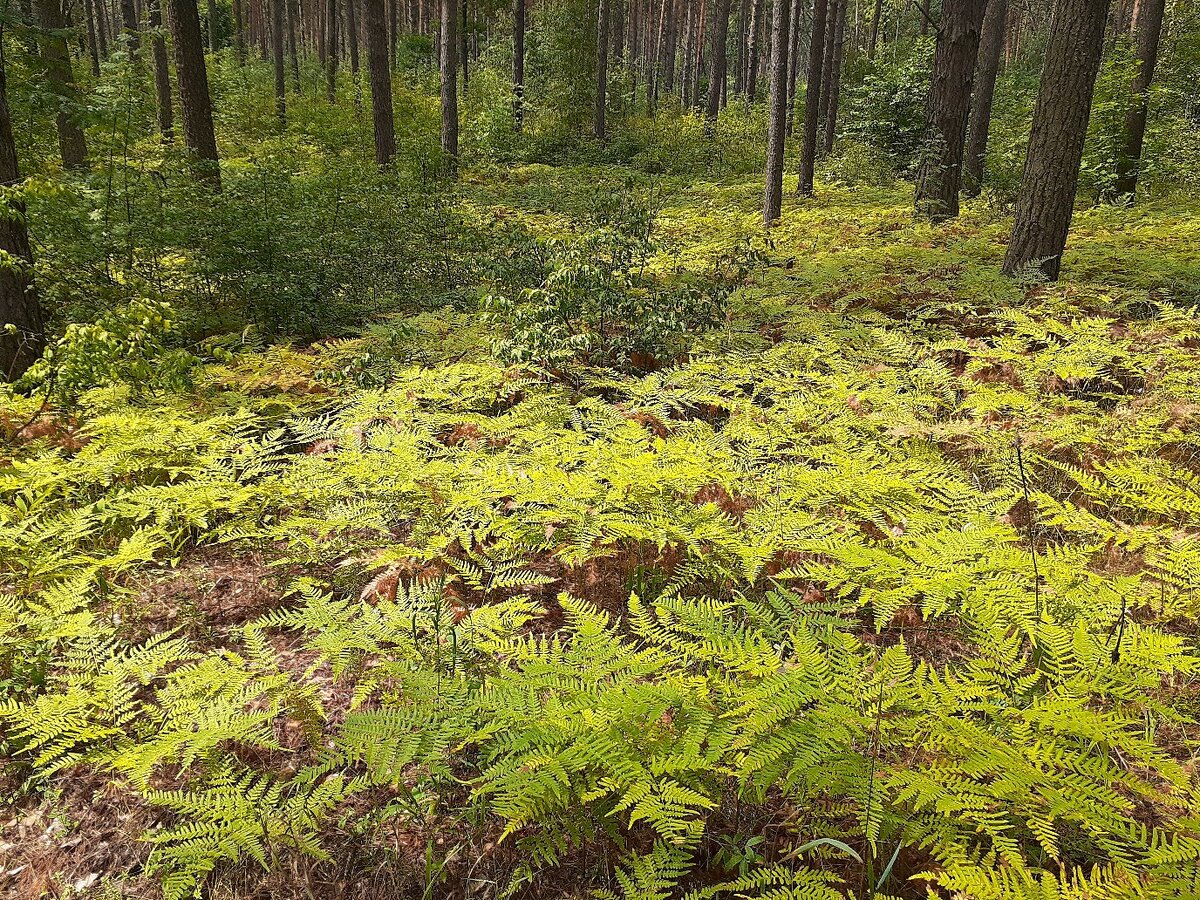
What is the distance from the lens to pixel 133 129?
7074 millimetres

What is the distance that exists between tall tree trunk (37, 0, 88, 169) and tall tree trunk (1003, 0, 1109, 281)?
28.5 ft

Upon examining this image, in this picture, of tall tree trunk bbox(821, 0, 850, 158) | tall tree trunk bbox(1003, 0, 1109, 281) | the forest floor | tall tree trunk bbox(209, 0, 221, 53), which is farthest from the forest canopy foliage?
tall tree trunk bbox(209, 0, 221, 53)

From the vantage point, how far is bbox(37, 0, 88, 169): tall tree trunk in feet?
18.5

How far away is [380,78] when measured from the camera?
47.7ft

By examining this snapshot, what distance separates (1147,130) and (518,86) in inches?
684

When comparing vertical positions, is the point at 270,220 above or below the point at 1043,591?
above

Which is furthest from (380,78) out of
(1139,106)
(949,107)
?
(1139,106)

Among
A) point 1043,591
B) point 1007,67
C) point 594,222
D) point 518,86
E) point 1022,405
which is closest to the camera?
point 1043,591

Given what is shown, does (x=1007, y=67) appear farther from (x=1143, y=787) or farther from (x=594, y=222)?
(x=1143, y=787)

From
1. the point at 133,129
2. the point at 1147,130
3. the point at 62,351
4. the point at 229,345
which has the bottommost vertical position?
the point at 229,345

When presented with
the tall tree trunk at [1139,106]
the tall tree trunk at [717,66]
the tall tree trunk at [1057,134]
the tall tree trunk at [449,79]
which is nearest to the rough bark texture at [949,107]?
the tall tree trunk at [1057,134]

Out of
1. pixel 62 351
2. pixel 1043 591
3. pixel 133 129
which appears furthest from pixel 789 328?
pixel 133 129

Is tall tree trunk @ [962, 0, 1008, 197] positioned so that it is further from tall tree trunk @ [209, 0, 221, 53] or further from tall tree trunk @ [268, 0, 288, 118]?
tall tree trunk @ [209, 0, 221, 53]

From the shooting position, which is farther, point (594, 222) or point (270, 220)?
point (594, 222)
